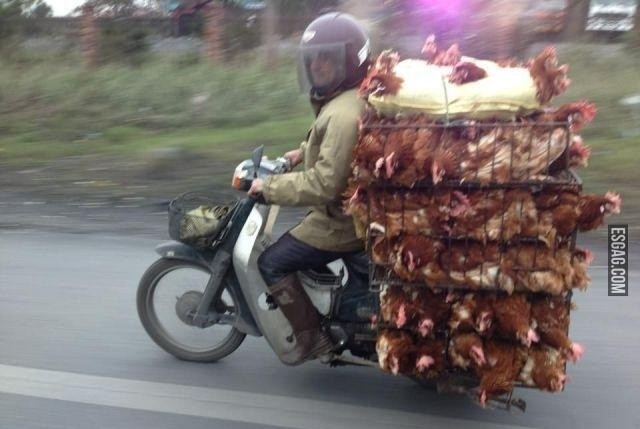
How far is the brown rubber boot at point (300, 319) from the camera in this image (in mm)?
4105

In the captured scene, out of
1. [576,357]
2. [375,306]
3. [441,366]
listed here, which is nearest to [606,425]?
[576,357]

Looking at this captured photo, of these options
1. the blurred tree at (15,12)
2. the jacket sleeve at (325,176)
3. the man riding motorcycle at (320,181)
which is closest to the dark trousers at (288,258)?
the man riding motorcycle at (320,181)

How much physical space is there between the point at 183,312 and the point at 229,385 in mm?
467

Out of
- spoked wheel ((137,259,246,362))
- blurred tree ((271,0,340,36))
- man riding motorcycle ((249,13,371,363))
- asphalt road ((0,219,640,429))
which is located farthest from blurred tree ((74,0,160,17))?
man riding motorcycle ((249,13,371,363))

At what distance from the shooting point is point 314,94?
393 cm

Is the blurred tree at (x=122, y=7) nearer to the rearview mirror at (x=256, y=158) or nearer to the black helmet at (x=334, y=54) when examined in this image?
the rearview mirror at (x=256, y=158)

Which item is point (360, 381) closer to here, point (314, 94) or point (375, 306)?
point (375, 306)

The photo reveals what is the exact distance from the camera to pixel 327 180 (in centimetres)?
370

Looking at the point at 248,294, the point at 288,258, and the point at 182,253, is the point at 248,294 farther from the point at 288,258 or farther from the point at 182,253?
A: the point at 182,253

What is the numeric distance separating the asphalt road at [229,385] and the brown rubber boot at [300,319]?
204 mm

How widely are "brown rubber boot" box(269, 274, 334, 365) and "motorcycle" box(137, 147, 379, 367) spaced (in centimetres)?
3

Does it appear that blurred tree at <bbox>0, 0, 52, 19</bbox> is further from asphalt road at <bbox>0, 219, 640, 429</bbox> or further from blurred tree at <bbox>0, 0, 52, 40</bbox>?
asphalt road at <bbox>0, 219, 640, 429</bbox>

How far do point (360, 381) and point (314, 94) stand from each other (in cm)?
139

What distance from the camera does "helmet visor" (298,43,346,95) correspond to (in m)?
3.78
